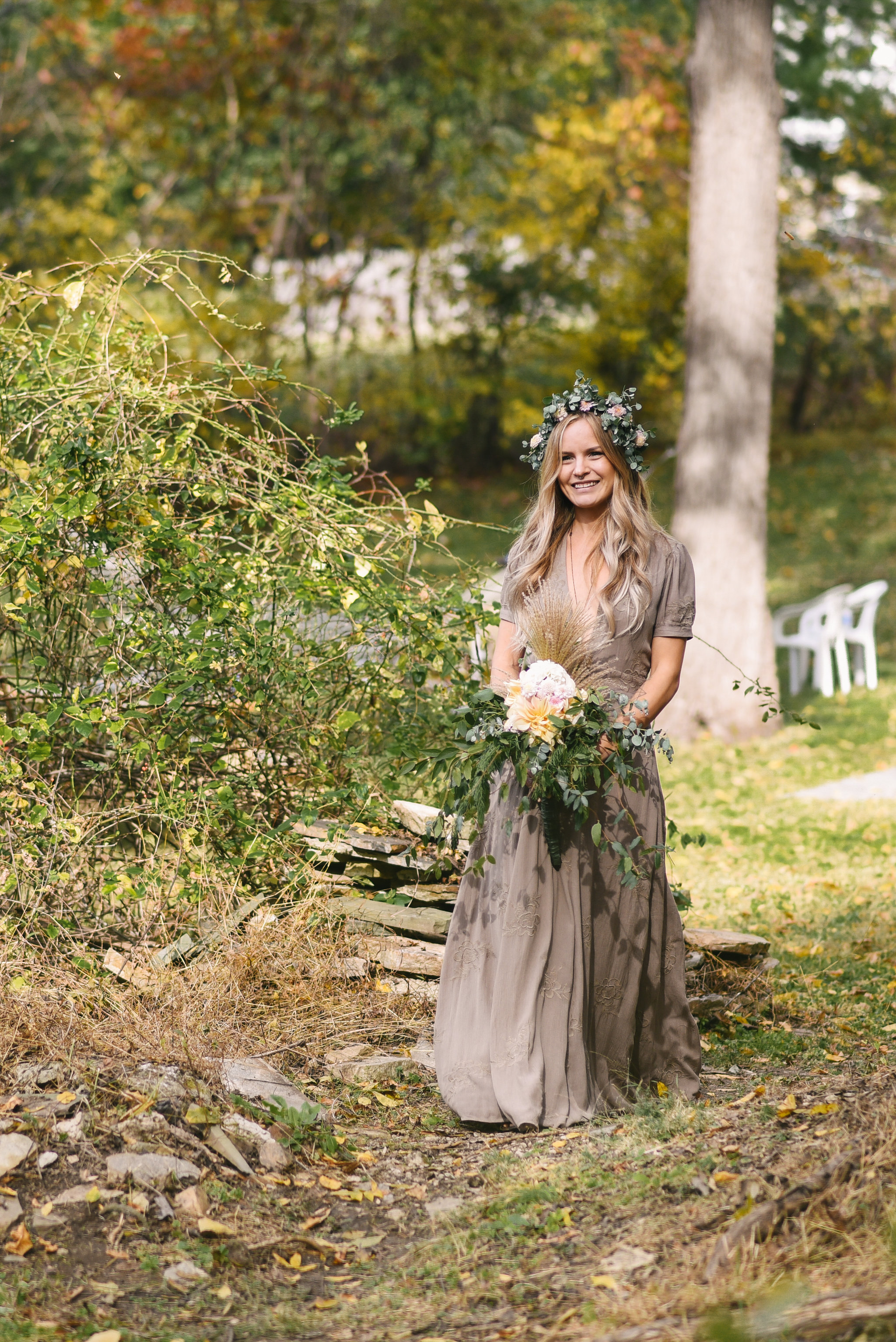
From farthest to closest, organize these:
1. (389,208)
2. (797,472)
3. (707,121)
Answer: (797,472) < (389,208) < (707,121)

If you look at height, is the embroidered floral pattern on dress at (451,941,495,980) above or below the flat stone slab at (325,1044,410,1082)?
above

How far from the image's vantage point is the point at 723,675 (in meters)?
9.84

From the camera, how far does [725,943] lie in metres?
5.02

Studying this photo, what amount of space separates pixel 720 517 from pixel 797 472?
9.61 meters

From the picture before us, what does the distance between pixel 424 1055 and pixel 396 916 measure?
549 mm

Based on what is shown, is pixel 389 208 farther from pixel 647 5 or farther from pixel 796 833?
pixel 796 833

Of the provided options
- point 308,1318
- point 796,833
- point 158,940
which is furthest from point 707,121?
point 308,1318

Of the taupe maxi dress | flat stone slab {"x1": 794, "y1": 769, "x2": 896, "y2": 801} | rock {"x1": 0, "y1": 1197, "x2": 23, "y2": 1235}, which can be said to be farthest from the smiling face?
flat stone slab {"x1": 794, "y1": 769, "x2": 896, "y2": 801}

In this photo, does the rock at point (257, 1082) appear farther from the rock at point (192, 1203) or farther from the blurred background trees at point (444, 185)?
the blurred background trees at point (444, 185)

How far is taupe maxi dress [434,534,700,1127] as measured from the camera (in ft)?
12.4

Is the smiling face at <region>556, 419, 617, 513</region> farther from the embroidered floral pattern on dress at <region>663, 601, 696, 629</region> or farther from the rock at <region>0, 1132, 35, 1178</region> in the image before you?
the rock at <region>0, 1132, 35, 1178</region>

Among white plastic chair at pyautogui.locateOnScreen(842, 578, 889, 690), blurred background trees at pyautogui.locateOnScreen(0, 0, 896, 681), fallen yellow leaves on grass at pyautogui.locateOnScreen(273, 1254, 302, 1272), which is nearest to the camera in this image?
fallen yellow leaves on grass at pyautogui.locateOnScreen(273, 1254, 302, 1272)

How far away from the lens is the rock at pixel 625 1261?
9.13ft

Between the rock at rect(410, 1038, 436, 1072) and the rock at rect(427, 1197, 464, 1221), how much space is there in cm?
74
